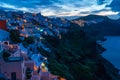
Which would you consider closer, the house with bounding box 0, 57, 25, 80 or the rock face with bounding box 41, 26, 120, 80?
the house with bounding box 0, 57, 25, 80

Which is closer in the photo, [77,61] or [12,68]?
[12,68]

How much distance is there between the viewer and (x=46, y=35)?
159 ft

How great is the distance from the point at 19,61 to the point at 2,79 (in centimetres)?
126

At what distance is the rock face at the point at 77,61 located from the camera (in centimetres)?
2880

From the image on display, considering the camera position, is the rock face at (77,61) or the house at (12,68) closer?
the house at (12,68)

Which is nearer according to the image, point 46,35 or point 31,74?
point 31,74

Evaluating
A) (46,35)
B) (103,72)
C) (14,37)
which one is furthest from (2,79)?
(46,35)

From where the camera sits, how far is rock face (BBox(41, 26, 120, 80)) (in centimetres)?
2880

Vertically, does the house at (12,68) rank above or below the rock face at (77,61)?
above

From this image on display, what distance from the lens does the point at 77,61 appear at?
134ft

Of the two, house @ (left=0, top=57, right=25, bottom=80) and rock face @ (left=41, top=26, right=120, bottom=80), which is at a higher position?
house @ (left=0, top=57, right=25, bottom=80)

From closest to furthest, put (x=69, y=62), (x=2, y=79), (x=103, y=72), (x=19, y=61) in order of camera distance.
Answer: (x=2, y=79) < (x=19, y=61) < (x=69, y=62) < (x=103, y=72)

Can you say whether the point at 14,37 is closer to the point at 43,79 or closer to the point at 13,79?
the point at 43,79

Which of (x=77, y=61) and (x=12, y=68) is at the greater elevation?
(x=12, y=68)
